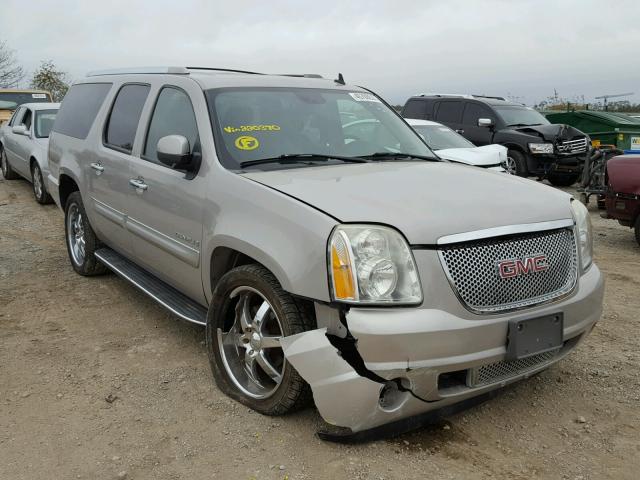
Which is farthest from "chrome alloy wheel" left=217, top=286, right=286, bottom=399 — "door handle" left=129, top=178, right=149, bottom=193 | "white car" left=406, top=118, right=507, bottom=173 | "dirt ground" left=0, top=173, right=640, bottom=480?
"white car" left=406, top=118, right=507, bottom=173

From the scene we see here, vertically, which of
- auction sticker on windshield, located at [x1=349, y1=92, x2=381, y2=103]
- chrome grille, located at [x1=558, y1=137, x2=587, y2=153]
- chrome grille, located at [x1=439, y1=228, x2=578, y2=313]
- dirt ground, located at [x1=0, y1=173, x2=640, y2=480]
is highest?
auction sticker on windshield, located at [x1=349, y1=92, x2=381, y2=103]

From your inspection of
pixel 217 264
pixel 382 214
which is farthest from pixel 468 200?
pixel 217 264

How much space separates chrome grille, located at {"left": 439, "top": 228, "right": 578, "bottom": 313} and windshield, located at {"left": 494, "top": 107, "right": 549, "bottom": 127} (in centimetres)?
1067

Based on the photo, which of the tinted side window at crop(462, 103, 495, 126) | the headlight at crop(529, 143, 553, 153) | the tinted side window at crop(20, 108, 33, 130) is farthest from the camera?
the tinted side window at crop(462, 103, 495, 126)

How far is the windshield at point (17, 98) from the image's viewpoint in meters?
16.1

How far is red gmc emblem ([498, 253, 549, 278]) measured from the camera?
2773 mm

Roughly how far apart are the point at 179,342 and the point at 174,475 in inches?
62.9

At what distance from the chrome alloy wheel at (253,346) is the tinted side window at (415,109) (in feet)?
37.2

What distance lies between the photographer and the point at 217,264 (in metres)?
3.48

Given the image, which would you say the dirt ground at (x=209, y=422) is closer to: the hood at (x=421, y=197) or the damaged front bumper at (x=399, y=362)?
the damaged front bumper at (x=399, y=362)

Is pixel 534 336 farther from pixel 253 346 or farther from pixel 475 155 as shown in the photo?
pixel 475 155

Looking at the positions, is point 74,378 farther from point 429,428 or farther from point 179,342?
point 429,428

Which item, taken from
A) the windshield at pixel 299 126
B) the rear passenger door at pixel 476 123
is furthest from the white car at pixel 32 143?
the rear passenger door at pixel 476 123

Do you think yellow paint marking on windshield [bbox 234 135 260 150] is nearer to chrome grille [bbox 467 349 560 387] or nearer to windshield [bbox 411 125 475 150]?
chrome grille [bbox 467 349 560 387]
